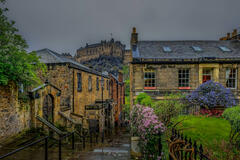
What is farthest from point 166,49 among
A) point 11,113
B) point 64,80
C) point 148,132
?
point 11,113

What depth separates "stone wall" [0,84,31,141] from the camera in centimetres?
641

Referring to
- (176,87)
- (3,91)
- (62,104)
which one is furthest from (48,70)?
(176,87)

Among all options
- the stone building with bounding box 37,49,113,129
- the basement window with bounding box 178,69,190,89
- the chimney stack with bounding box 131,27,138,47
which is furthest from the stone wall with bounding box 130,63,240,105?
the stone building with bounding box 37,49,113,129

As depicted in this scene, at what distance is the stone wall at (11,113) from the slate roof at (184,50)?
32.0 feet

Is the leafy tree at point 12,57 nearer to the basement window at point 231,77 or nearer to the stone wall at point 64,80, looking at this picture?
the stone wall at point 64,80

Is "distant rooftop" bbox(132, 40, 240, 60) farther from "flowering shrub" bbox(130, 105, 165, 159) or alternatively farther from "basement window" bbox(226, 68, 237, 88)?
"flowering shrub" bbox(130, 105, 165, 159)

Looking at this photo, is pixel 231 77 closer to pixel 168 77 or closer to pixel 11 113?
pixel 168 77

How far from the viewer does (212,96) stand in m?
10.6

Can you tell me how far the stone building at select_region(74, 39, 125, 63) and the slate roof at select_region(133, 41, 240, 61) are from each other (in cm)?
6601

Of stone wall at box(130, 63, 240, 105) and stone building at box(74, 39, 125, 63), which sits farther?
stone building at box(74, 39, 125, 63)

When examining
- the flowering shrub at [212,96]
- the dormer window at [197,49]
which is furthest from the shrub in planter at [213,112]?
the dormer window at [197,49]

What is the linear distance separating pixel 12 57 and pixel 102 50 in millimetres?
78556

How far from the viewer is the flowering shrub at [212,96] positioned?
34.6 feet

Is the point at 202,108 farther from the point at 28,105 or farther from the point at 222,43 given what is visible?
the point at 28,105
